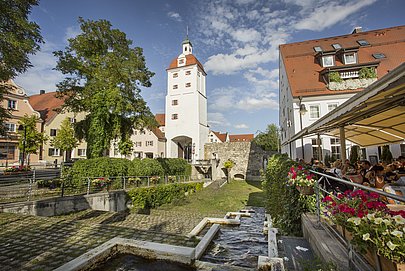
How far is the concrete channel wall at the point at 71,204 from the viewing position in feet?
24.9

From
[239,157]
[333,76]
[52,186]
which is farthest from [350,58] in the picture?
[52,186]

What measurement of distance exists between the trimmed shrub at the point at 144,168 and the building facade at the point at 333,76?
34.7 ft

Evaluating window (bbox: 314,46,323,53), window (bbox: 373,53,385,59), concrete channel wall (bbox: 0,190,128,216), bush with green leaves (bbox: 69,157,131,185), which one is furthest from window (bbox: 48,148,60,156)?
window (bbox: 373,53,385,59)

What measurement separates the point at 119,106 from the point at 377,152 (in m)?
18.2

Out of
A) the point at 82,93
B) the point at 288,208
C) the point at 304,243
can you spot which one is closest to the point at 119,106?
the point at 82,93

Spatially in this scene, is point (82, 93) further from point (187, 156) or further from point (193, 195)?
point (187, 156)

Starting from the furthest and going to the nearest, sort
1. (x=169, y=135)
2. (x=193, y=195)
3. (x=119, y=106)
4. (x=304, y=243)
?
(x=169, y=135), (x=193, y=195), (x=119, y=106), (x=304, y=243)

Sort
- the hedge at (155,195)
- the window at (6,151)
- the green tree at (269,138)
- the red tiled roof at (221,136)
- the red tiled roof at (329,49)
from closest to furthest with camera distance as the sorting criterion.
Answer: the hedge at (155,195)
the red tiled roof at (329,49)
the window at (6,151)
the green tree at (269,138)
the red tiled roof at (221,136)

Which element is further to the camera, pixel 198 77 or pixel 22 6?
pixel 198 77

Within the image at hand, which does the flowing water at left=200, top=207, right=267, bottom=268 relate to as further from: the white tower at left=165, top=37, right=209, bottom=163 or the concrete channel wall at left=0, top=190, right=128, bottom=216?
the white tower at left=165, top=37, right=209, bottom=163

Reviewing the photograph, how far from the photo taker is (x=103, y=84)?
50.0 ft

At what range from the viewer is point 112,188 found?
41.7 ft

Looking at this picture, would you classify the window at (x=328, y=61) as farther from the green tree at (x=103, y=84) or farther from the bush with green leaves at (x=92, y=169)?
the bush with green leaves at (x=92, y=169)

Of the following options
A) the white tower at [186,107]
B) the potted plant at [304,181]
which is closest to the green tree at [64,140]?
the white tower at [186,107]
